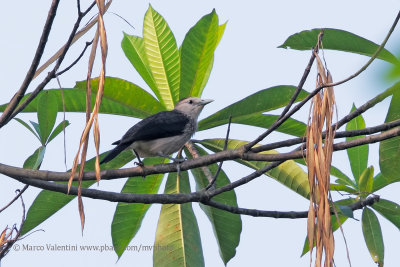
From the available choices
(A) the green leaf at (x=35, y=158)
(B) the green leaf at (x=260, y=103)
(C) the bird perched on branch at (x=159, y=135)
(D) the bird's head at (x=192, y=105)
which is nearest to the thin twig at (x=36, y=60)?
(A) the green leaf at (x=35, y=158)

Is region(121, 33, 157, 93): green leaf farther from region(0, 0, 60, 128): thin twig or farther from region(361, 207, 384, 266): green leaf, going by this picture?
region(0, 0, 60, 128): thin twig

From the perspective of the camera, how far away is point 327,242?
2158mm

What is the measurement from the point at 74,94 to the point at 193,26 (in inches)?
52.4

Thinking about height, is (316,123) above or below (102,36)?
below

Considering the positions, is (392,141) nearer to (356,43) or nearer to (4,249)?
(356,43)

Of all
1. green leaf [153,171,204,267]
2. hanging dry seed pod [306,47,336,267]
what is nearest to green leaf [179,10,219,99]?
green leaf [153,171,204,267]

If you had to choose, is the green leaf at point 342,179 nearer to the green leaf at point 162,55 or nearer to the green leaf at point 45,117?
the green leaf at point 162,55

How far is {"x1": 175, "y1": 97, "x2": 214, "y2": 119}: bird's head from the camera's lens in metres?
7.53

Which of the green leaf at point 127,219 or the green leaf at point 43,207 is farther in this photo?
the green leaf at point 127,219

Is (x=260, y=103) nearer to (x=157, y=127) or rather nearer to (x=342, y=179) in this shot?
(x=342, y=179)

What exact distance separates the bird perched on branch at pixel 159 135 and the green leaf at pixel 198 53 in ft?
1.56

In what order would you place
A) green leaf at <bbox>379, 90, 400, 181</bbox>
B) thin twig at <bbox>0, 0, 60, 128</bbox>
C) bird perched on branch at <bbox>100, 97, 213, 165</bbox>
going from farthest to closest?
bird perched on branch at <bbox>100, 97, 213, 165</bbox>, green leaf at <bbox>379, 90, 400, 181</bbox>, thin twig at <bbox>0, 0, 60, 128</bbox>

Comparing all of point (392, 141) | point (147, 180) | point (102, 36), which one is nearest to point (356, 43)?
point (392, 141)

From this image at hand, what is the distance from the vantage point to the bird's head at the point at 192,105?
7533mm
